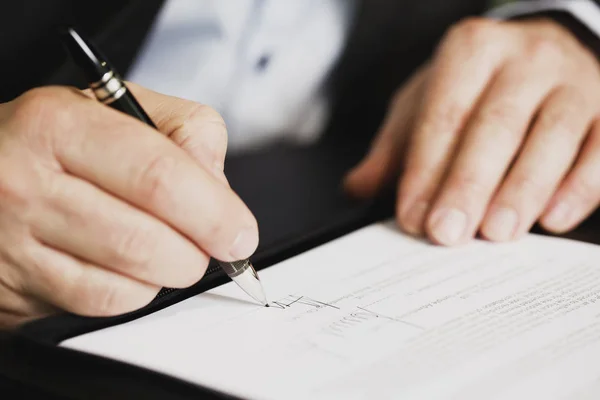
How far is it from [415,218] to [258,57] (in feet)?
1.09

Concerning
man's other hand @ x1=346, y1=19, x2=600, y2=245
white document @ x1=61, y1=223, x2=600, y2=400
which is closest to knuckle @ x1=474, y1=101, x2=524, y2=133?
man's other hand @ x1=346, y1=19, x2=600, y2=245

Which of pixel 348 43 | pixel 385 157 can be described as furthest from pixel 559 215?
pixel 348 43

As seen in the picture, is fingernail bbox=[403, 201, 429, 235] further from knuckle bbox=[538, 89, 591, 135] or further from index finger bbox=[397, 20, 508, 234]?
knuckle bbox=[538, 89, 591, 135]

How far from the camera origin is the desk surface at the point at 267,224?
0.25 m

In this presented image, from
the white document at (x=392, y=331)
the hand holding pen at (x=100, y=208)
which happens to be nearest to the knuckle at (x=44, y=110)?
the hand holding pen at (x=100, y=208)

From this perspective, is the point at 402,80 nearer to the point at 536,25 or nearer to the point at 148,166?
the point at 536,25

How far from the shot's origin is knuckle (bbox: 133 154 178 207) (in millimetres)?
274

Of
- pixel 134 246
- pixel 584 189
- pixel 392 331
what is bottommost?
pixel 584 189

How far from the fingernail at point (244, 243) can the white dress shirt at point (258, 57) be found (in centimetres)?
28

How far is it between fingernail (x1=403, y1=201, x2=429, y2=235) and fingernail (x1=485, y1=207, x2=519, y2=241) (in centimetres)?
5

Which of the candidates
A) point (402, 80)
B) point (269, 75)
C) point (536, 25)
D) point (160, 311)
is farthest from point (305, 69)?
point (160, 311)

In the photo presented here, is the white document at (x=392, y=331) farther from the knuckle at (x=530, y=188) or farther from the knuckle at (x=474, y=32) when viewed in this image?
the knuckle at (x=474, y=32)

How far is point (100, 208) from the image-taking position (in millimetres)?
280

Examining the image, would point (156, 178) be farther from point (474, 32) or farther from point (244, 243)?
point (474, 32)
